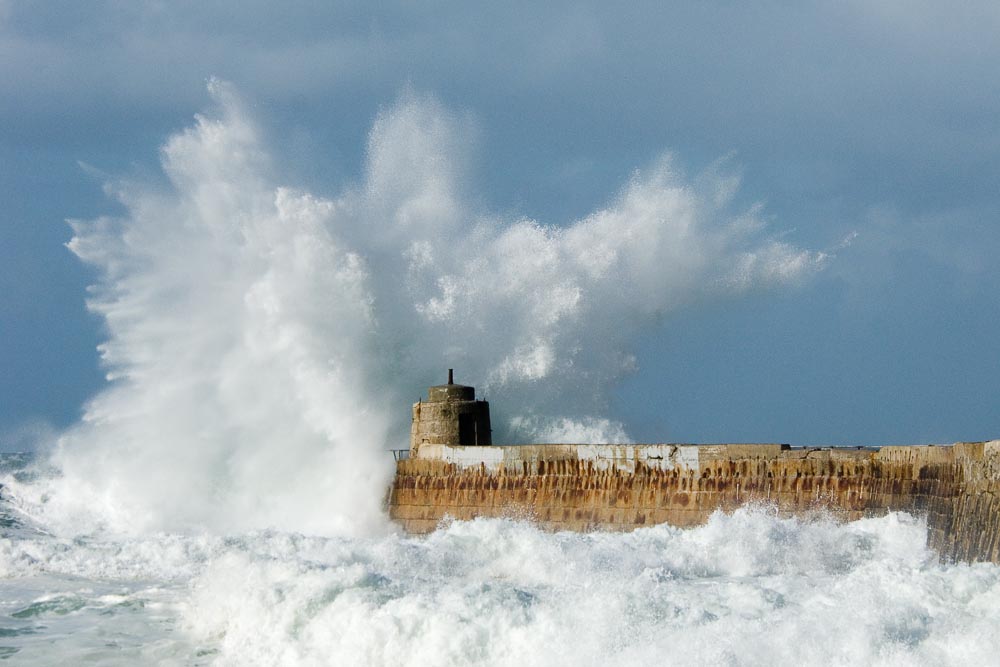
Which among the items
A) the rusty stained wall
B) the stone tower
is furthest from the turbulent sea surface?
the stone tower

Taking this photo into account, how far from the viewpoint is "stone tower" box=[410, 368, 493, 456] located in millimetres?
18812

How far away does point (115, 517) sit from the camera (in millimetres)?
21797

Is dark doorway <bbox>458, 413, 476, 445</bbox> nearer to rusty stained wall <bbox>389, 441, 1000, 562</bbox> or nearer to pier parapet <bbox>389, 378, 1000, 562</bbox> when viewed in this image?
pier parapet <bbox>389, 378, 1000, 562</bbox>

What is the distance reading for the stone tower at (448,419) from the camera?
18.8 metres

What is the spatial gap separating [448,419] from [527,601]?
350 inches

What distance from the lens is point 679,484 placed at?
52.9ft

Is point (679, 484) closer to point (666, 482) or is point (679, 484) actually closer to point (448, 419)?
point (666, 482)

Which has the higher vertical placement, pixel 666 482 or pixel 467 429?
pixel 467 429

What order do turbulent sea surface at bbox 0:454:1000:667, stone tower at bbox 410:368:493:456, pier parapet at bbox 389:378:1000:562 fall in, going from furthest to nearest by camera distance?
stone tower at bbox 410:368:493:456, pier parapet at bbox 389:378:1000:562, turbulent sea surface at bbox 0:454:1000:667

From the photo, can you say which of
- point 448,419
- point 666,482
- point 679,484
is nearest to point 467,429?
point 448,419

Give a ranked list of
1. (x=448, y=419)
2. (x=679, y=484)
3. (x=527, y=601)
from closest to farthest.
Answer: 1. (x=527, y=601)
2. (x=679, y=484)
3. (x=448, y=419)

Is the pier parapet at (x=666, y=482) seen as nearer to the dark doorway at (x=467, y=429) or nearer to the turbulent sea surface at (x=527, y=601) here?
the dark doorway at (x=467, y=429)

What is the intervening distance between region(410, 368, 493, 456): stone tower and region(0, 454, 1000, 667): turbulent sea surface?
320 centimetres

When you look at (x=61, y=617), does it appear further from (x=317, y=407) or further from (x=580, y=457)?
(x=317, y=407)
